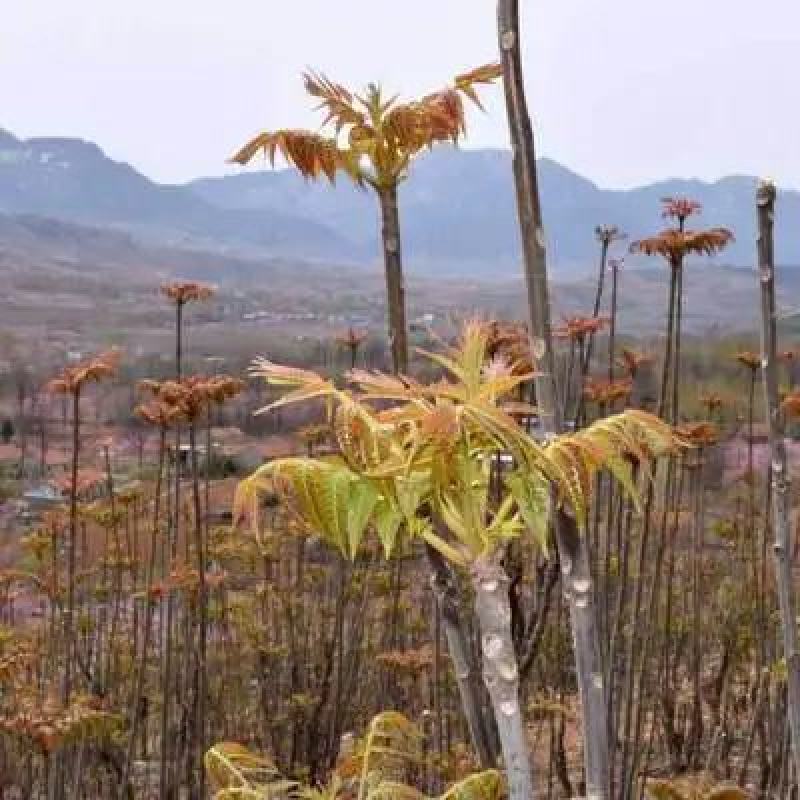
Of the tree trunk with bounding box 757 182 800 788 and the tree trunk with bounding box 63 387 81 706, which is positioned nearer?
the tree trunk with bounding box 757 182 800 788

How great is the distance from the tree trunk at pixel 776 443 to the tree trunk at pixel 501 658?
0.39 metres

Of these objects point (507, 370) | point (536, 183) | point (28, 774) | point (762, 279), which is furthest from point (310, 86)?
point (28, 774)

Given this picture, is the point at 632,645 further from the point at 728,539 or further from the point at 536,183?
the point at 728,539

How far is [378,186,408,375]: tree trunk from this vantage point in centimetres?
128

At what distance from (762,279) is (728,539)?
548 cm

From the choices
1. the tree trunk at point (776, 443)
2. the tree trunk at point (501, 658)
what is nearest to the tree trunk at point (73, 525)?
the tree trunk at point (776, 443)

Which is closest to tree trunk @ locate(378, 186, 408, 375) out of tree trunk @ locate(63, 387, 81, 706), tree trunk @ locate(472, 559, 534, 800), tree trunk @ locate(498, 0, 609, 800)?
tree trunk @ locate(498, 0, 609, 800)

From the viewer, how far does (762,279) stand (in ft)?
4.26

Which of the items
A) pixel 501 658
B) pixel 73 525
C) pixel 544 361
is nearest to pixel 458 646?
pixel 501 658

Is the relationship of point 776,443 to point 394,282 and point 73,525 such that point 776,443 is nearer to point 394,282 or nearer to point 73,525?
point 394,282

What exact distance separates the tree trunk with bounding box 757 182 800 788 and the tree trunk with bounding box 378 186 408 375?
1.14 feet

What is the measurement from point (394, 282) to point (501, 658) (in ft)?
1.34

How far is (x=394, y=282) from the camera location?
1.28 metres

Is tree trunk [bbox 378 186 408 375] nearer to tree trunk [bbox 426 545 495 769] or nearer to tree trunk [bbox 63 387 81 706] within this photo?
tree trunk [bbox 426 545 495 769]
